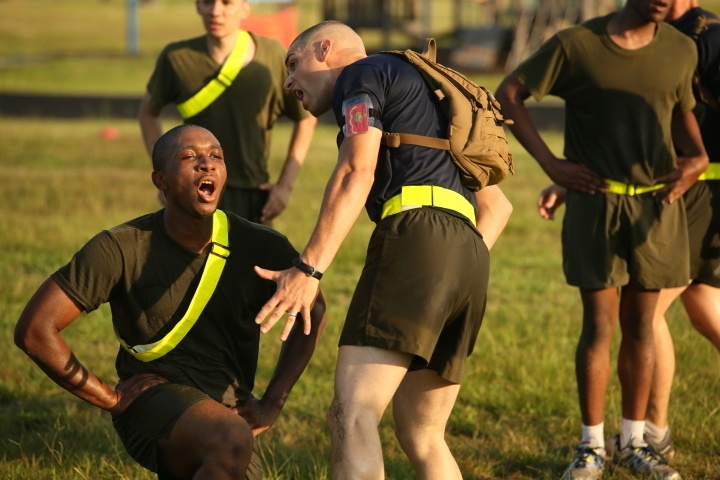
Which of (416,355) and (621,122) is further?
(621,122)

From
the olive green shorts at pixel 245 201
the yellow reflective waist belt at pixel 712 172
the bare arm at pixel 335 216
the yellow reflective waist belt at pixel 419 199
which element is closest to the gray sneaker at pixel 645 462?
the yellow reflective waist belt at pixel 712 172

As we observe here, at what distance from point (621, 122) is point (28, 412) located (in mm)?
3633

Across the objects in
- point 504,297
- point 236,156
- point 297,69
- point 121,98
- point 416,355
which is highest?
point 297,69

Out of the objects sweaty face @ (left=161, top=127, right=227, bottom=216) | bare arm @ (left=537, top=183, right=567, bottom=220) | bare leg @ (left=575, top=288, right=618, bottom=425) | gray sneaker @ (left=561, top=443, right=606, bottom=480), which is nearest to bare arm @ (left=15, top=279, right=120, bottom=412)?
sweaty face @ (left=161, top=127, right=227, bottom=216)

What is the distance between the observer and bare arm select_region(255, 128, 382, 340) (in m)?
4.17

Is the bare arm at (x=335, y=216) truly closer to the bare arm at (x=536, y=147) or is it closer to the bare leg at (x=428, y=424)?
the bare leg at (x=428, y=424)

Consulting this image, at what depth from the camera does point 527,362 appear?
773 cm

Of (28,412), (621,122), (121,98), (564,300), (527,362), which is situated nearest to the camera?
(621,122)

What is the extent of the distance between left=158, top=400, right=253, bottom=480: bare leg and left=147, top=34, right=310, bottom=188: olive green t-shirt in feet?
9.07

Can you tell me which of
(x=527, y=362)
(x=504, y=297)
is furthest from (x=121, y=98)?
(x=527, y=362)

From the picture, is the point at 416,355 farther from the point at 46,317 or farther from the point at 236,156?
the point at 236,156

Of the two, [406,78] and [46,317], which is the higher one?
[406,78]

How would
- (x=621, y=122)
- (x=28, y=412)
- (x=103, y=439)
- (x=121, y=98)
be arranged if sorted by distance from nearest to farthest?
(x=621, y=122) < (x=103, y=439) < (x=28, y=412) < (x=121, y=98)

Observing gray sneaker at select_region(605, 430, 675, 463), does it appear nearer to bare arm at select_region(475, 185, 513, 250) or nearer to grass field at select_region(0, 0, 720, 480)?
grass field at select_region(0, 0, 720, 480)
